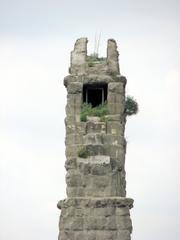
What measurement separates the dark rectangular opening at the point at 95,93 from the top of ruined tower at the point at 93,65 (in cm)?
27

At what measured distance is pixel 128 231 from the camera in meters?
23.2

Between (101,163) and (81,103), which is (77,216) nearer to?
(101,163)

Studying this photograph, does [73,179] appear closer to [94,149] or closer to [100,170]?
[100,170]

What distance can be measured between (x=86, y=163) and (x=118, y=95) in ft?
7.21

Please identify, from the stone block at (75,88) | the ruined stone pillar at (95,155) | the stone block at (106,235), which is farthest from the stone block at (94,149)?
the stone block at (106,235)

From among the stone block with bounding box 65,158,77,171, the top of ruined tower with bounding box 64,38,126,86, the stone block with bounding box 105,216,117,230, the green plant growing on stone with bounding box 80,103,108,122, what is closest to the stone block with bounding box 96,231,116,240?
the stone block with bounding box 105,216,117,230

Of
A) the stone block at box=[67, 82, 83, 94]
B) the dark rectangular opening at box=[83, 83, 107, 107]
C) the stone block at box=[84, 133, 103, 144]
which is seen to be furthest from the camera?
the dark rectangular opening at box=[83, 83, 107, 107]

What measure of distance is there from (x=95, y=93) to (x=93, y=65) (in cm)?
96

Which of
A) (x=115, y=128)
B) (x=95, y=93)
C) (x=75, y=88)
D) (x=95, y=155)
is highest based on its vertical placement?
(x=95, y=93)

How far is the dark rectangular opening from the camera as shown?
24.9 m

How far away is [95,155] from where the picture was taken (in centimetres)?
2384

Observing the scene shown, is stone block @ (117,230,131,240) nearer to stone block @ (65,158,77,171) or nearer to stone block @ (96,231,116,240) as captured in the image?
stone block @ (96,231,116,240)

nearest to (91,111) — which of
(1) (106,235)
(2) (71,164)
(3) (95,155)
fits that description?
(3) (95,155)

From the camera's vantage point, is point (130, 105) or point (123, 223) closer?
point (123, 223)
